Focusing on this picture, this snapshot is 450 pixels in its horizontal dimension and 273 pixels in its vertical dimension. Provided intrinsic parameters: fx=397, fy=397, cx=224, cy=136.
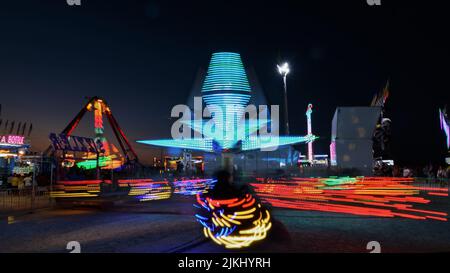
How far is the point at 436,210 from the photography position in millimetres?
15547

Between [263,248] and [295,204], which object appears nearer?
[263,248]

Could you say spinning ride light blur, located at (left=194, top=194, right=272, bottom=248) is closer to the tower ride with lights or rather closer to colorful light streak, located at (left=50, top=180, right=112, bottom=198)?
colorful light streak, located at (left=50, top=180, right=112, bottom=198)

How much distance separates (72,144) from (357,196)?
15.8 m

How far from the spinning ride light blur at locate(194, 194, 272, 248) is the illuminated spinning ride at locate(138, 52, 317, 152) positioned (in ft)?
89.8

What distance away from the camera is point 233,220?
789 centimetres

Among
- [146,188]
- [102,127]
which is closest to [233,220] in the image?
[146,188]

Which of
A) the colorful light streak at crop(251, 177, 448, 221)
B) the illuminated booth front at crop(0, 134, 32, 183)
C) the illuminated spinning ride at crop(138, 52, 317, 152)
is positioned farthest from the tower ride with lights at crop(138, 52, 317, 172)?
the illuminated booth front at crop(0, 134, 32, 183)

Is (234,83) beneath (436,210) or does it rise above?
above

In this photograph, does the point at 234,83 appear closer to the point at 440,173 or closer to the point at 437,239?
the point at 440,173

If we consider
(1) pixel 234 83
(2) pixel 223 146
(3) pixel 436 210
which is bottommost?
(3) pixel 436 210

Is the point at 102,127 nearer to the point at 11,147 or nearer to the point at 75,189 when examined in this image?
the point at 11,147

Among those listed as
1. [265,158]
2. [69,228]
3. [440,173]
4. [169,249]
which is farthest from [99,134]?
[169,249]

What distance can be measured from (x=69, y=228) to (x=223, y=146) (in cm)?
3690
